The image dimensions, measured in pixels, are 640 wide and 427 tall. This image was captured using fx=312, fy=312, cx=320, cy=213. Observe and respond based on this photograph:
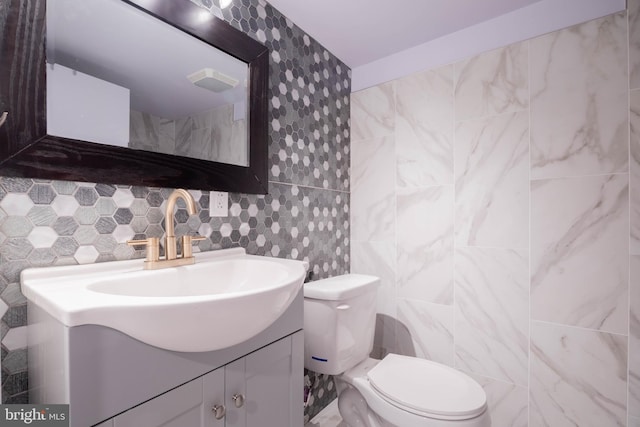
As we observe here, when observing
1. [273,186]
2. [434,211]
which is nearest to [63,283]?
[273,186]

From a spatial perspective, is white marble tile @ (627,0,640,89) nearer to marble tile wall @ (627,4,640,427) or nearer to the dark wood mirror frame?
marble tile wall @ (627,4,640,427)

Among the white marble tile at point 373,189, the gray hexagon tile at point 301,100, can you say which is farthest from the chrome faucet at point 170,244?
the white marble tile at point 373,189

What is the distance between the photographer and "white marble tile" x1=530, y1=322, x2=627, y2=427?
131cm

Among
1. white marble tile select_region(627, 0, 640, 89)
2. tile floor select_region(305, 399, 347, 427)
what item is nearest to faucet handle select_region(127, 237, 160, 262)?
tile floor select_region(305, 399, 347, 427)

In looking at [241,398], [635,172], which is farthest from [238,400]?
[635,172]

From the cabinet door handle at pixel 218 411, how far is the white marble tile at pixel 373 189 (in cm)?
139

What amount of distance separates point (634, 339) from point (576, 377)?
28 cm

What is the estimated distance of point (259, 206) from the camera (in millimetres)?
1467

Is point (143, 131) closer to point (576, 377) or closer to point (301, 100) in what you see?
point (301, 100)

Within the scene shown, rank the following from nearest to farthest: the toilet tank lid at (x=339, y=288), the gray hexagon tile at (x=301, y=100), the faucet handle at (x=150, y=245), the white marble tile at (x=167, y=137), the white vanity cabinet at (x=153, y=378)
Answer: the white vanity cabinet at (x=153, y=378) < the faucet handle at (x=150, y=245) < the white marble tile at (x=167, y=137) < the toilet tank lid at (x=339, y=288) < the gray hexagon tile at (x=301, y=100)

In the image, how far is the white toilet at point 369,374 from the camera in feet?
3.74

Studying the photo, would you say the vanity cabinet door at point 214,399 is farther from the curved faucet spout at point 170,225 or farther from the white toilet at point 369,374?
the white toilet at point 369,374

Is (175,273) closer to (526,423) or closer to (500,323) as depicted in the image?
(500,323)

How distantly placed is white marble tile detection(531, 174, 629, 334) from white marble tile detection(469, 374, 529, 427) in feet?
1.29
